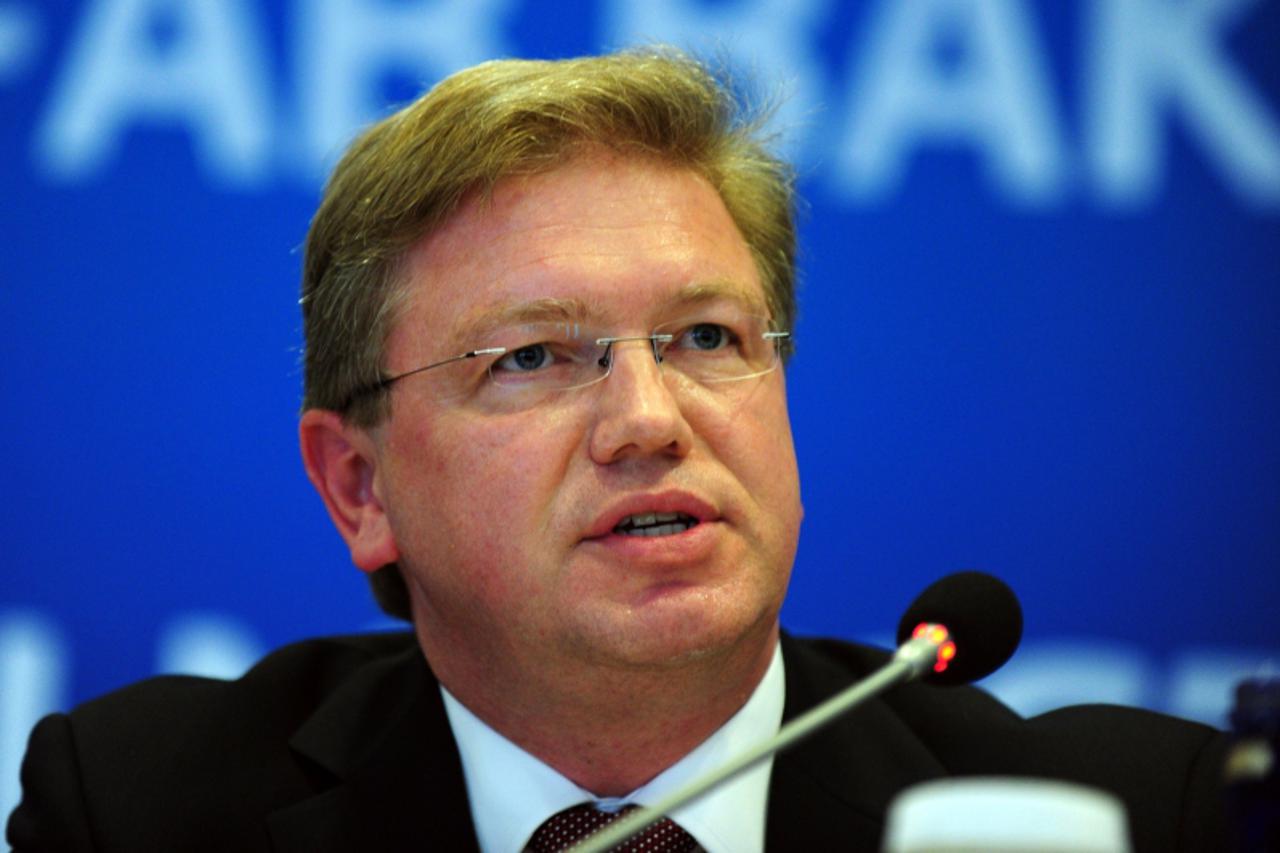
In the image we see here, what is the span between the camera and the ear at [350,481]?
8.16 ft

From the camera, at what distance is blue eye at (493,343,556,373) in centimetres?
226

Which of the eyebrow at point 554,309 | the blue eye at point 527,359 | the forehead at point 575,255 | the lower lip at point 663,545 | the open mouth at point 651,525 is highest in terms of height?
the forehead at point 575,255

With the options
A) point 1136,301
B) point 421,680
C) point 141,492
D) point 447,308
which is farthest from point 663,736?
point 1136,301

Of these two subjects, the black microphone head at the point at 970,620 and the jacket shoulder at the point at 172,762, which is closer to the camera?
the black microphone head at the point at 970,620

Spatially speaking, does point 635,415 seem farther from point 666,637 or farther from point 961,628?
point 961,628

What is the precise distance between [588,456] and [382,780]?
64cm

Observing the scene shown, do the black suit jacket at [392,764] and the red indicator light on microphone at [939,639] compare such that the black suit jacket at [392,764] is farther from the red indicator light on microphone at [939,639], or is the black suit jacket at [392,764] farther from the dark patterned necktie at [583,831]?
the red indicator light on microphone at [939,639]

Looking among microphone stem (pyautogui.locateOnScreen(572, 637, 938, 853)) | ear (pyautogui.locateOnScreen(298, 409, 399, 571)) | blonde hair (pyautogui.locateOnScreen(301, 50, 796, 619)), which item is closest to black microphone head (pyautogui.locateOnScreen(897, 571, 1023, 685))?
microphone stem (pyautogui.locateOnScreen(572, 637, 938, 853))

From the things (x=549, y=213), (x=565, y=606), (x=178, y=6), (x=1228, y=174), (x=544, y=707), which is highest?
(x=178, y=6)

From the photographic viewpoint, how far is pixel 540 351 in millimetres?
2264

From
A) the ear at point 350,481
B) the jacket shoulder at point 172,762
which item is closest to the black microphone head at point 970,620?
the ear at point 350,481

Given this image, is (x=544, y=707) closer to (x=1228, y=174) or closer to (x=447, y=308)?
(x=447, y=308)

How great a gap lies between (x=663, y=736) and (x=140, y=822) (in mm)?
813

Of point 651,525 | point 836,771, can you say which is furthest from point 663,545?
point 836,771
